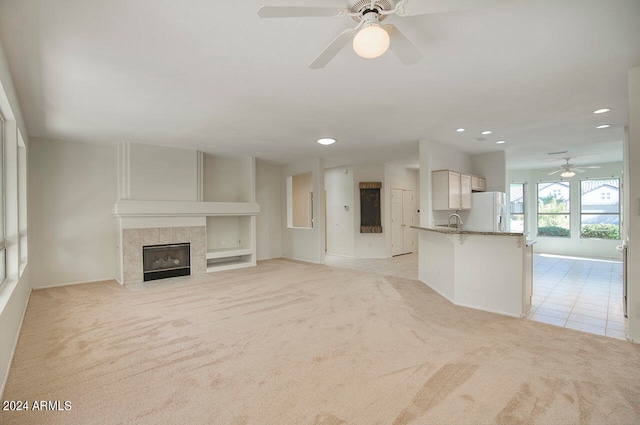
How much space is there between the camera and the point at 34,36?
2135mm

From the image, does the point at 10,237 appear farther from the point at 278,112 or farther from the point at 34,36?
the point at 278,112

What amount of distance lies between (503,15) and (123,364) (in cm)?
387

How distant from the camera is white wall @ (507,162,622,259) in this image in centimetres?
817

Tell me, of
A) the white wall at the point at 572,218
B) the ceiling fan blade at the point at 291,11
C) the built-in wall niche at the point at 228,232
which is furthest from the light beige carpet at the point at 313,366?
the white wall at the point at 572,218

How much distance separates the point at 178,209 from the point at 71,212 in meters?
1.74

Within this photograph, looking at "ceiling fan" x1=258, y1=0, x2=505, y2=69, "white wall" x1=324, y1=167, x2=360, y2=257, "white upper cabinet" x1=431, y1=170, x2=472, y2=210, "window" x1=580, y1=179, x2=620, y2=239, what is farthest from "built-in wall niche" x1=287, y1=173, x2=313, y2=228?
"window" x1=580, y1=179, x2=620, y2=239

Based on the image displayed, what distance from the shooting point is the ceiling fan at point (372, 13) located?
1.56 metres

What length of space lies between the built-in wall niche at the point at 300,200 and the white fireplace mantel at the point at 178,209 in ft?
5.06

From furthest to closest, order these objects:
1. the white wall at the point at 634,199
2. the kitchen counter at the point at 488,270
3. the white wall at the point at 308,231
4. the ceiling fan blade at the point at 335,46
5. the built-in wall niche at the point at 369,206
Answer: the built-in wall niche at the point at 369,206
the white wall at the point at 308,231
the kitchen counter at the point at 488,270
the white wall at the point at 634,199
the ceiling fan blade at the point at 335,46

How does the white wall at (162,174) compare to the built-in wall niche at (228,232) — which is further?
the built-in wall niche at (228,232)

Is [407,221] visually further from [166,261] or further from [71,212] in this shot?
[71,212]

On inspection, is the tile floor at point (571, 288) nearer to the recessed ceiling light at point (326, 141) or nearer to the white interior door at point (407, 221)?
the white interior door at point (407, 221)

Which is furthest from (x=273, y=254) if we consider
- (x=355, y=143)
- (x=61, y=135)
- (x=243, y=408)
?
(x=243, y=408)

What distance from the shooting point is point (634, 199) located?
2.79m
